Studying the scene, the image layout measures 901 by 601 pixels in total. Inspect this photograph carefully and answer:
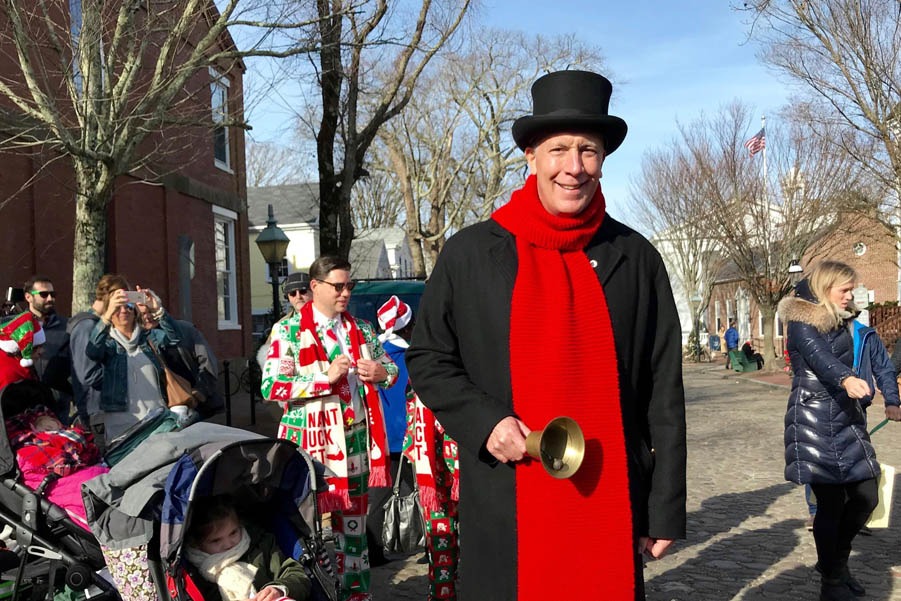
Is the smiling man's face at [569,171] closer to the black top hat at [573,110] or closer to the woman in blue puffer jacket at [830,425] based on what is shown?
the black top hat at [573,110]

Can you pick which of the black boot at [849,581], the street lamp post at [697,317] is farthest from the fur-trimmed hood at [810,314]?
the street lamp post at [697,317]

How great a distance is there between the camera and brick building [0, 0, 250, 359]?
1266cm

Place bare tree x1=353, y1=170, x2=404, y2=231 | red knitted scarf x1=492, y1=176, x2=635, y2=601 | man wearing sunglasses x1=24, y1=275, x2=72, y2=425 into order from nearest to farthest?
1. red knitted scarf x1=492, y1=176, x2=635, y2=601
2. man wearing sunglasses x1=24, y1=275, x2=72, y2=425
3. bare tree x1=353, y1=170, x2=404, y2=231

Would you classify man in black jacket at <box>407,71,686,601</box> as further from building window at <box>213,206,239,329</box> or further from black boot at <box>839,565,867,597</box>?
building window at <box>213,206,239,329</box>

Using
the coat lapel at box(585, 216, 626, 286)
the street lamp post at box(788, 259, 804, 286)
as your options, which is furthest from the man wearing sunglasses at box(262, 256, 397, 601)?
the street lamp post at box(788, 259, 804, 286)

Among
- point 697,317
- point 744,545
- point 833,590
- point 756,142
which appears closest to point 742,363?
point 756,142

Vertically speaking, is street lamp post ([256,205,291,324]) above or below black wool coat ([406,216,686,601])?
above

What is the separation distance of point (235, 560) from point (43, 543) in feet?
4.24

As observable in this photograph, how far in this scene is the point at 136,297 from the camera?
237 inches

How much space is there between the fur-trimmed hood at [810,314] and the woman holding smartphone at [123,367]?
13.8 ft

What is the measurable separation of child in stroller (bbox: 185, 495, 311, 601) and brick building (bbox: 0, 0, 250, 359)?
22.4 feet

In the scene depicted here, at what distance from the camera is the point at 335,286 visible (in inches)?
201

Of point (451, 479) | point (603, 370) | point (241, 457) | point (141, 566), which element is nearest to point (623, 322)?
point (603, 370)

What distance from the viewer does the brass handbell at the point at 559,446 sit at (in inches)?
88.4
